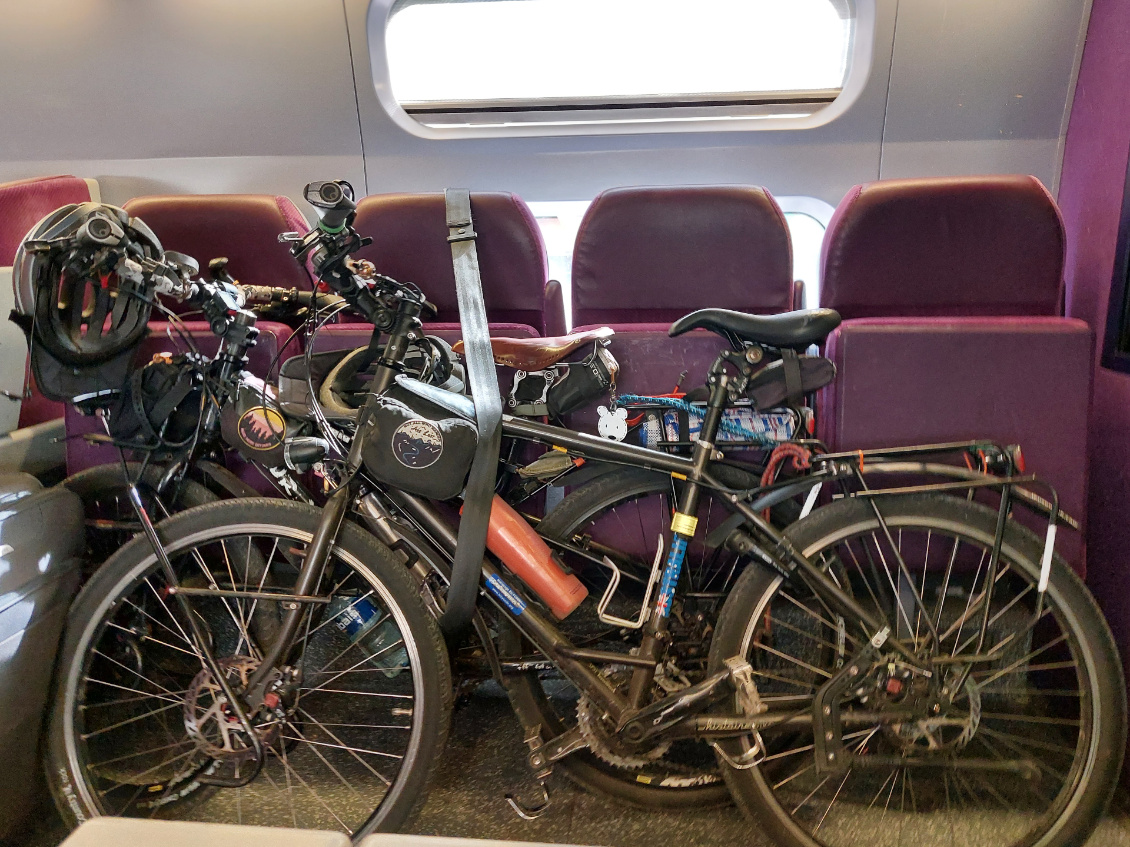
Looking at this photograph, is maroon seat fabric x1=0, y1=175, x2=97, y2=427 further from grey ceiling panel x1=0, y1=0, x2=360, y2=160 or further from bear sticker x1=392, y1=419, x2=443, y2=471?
bear sticker x1=392, y1=419, x2=443, y2=471

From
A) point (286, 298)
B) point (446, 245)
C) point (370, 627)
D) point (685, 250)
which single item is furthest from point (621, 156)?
point (370, 627)

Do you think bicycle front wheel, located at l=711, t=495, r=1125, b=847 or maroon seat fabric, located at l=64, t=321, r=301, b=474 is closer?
bicycle front wheel, located at l=711, t=495, r=1125, b=847

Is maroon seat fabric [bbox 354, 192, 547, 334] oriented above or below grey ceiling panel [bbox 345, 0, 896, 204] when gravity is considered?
below

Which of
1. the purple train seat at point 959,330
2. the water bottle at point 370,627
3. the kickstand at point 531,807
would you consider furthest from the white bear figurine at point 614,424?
the kickstand at point 531,807

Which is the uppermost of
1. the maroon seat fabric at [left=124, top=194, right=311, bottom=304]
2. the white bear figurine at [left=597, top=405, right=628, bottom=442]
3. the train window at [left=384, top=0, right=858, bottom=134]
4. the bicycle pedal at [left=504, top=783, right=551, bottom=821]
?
the train window at [left=384, top=0, right=858, bottom=134]

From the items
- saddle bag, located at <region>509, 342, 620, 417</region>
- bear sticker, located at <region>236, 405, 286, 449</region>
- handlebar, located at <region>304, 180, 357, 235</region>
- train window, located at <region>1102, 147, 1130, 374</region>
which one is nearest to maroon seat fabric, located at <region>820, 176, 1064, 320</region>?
train window, located at <region>1102, 147, 1130, 374</region>

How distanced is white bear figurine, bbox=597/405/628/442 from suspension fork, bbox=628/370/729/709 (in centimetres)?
26

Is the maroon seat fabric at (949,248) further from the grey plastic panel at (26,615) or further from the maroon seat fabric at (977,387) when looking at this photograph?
the grey plastic panel at (26,615)

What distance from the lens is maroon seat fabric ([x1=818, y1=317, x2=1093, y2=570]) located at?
67.1 inches

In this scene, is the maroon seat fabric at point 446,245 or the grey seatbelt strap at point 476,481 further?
the maroon seat fabric at point 446,245

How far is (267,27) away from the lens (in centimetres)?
293

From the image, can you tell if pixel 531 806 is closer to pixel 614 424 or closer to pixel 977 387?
pixel 614 424

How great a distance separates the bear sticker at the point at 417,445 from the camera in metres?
1.56

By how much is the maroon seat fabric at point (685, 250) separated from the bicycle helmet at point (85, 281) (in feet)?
4.11
